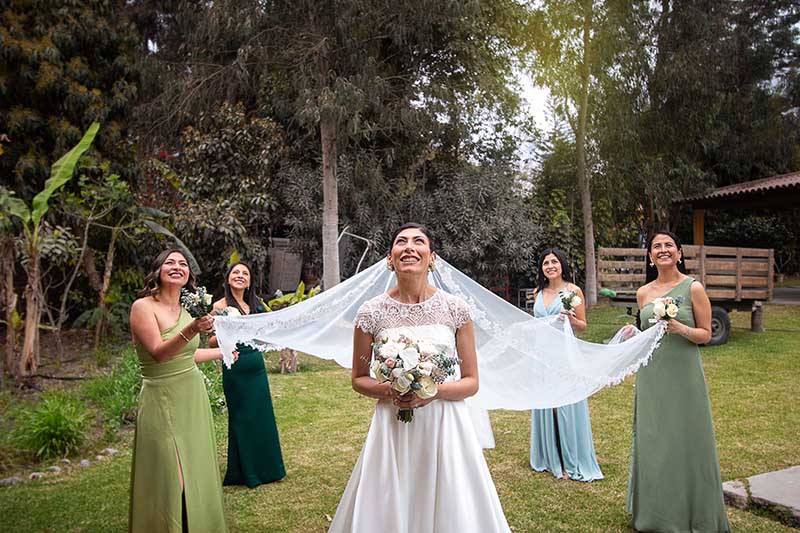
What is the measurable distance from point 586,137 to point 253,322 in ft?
51.6

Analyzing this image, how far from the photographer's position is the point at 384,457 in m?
3.06

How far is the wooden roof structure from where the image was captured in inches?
651

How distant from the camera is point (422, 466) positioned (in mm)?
3041

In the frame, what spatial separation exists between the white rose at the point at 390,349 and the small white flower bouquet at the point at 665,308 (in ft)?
6.64

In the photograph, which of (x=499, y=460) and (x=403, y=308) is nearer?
(x=403, y=308)

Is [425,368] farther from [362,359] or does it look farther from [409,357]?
[362,359]

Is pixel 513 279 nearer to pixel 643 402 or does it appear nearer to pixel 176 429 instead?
pixel 643 402

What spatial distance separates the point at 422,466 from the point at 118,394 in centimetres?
524

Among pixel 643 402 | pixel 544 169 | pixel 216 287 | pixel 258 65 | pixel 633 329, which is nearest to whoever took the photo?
pixel 643 402

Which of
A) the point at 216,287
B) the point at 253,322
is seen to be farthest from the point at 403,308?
the point at 216,287

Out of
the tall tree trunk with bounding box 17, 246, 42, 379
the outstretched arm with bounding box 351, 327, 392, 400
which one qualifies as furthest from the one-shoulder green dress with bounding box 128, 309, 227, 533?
the tall tree trunk with bounding box 17, 246, 42, 379

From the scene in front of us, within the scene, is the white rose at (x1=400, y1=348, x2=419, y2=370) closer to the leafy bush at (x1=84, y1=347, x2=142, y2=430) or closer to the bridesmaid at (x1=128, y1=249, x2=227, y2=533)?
the bridesmaid at (x1=128, y1=249, x2=227, y2=533)

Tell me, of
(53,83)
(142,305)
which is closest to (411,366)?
(142,305)

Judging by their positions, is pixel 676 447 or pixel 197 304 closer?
pixel 197 304
